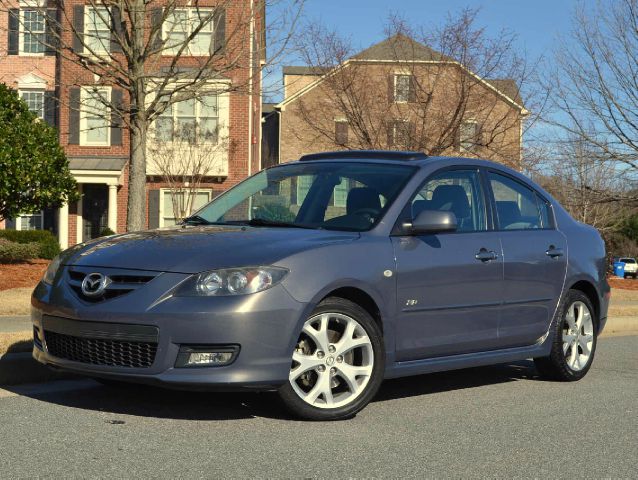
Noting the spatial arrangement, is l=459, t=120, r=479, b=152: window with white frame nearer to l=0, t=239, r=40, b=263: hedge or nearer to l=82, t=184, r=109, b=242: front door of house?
l=0, t=239, r=40, b=263: hedge

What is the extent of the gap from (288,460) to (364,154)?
3109 mm

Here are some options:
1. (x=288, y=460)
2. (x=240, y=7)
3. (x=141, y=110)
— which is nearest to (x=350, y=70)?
(x=240, y=7)

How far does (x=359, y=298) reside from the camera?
6.09 metres

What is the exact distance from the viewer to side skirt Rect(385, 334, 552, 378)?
6347 mm

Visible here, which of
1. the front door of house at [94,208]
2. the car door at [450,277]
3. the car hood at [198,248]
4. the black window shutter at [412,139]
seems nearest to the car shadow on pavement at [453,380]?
the car door at [450,277]

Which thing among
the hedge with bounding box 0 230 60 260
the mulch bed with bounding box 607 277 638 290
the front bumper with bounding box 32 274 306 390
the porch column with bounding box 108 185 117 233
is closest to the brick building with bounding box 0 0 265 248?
the porch column with bounding box 108 185 117 233

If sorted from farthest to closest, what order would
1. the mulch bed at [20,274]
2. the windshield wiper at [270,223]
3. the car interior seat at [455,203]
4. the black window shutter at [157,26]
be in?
the mulch bed at [20,274]
the black window shutter at [157,26]
the car interior seat at [455,203]
the windshield wiper at [270,223]

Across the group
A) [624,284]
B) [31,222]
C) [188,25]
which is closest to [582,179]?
[624,284]

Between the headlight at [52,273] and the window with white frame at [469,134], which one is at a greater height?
the window with white frame at [469,134]

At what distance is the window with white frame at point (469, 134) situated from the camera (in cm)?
1978

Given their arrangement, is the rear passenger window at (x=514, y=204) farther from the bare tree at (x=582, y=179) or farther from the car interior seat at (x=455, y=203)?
the bare tree at (x=582, y=179)

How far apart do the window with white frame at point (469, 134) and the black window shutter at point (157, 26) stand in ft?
23.2

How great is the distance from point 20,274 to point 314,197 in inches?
440

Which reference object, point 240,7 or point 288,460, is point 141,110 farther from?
point 288,460
